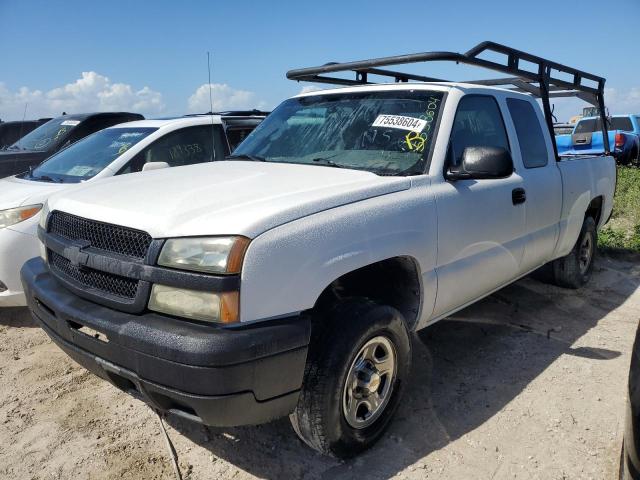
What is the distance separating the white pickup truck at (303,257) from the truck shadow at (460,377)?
7.5 inches

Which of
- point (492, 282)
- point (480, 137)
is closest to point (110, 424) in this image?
point (492, 282)

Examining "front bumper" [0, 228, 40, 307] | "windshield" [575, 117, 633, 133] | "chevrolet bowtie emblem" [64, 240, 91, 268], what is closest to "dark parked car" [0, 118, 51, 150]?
"front bumper" [0, 228, 40, 307]

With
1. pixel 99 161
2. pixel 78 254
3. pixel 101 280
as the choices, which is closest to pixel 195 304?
pixel 101 280

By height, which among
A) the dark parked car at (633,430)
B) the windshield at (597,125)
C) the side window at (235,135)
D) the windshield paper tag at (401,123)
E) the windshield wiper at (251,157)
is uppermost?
the windshield paper tag at (401,123)

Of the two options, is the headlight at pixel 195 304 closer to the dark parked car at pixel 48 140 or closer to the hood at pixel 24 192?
the hood at pixel 24 192

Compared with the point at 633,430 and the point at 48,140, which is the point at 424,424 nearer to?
the point at 633,430

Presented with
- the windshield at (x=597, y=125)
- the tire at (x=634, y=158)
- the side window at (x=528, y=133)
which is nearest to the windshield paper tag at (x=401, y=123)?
the side window at (x=528, y=133)

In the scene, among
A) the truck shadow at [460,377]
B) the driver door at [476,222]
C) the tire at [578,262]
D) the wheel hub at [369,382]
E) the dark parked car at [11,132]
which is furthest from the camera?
the dark parked car at [11,132]

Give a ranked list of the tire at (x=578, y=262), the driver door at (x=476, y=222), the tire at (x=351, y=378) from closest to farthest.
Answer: the tire at (x=351, y=378), the driver door at (x=476, y=222), the tire at (x=578, y=262)

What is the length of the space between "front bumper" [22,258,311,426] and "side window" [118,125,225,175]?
9.91ft

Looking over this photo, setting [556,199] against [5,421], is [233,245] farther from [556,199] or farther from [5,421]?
[556,199]

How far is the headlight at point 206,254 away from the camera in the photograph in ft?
6.75

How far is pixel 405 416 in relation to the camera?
307 cm

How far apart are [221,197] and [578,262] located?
4.12 m
